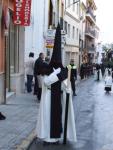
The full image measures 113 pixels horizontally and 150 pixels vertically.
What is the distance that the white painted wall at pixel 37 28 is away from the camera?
26.8 meters

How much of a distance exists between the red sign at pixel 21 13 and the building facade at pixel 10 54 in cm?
24

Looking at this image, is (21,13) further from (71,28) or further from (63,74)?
(71,28)

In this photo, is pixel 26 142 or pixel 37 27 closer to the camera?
pixel 26 142

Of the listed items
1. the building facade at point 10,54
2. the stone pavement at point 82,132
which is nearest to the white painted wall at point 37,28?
the building facade at point 10,54

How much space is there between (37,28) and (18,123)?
56.6 ft

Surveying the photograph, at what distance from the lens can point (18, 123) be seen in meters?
12.1

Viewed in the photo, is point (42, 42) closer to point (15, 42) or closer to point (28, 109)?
point (15, 42)

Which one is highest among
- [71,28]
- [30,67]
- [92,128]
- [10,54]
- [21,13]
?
[71,28]

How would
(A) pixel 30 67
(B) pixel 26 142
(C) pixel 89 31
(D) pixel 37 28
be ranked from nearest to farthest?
(B) pixel 26 142 → (A) pixel 30 67 → (D) pixel 37 28 → (C) pixel 89 31

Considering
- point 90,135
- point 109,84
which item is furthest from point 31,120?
point 109,84

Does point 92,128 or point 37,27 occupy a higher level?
point 37,27

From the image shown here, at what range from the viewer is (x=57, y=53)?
31.4 feet

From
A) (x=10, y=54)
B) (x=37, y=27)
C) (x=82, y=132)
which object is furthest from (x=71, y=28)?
(x=82, y=132)

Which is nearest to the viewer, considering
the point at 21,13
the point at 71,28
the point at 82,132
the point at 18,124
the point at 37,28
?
the point at 82,132
